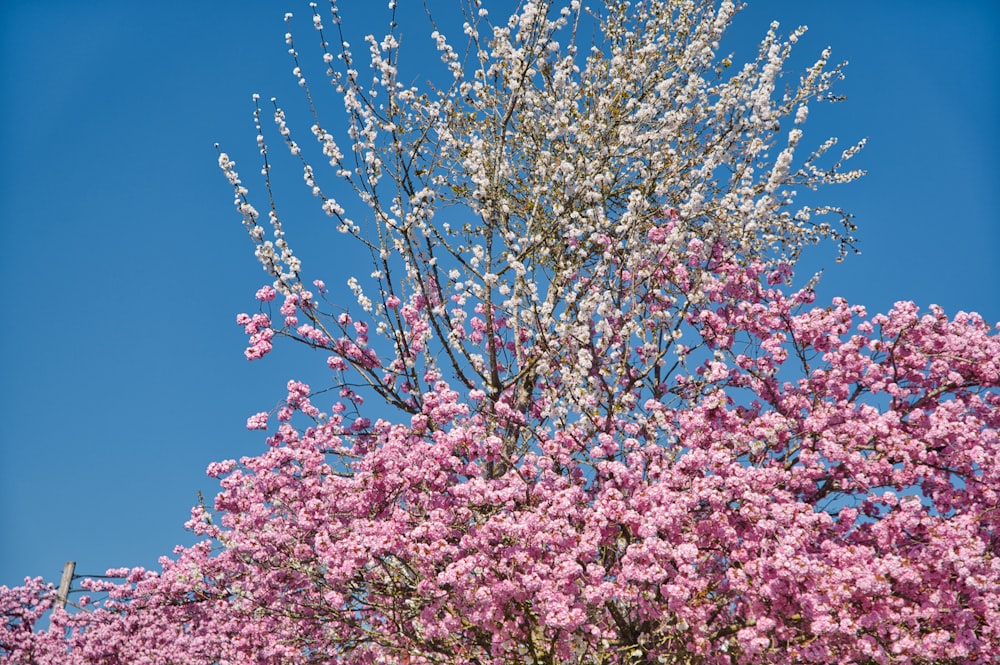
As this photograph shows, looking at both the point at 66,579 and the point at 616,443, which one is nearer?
the point at 616,443

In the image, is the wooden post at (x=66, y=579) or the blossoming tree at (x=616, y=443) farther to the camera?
the wooden post at (x=66, y=579)

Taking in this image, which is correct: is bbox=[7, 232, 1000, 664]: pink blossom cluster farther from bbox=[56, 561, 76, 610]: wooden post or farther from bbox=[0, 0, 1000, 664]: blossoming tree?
bbox=[56, 561, 76, 610]: wooden post

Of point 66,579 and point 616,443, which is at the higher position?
point 66,579

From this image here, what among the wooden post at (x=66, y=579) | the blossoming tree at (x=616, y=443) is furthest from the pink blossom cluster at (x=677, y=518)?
the wooden post at (x=66, y=579)

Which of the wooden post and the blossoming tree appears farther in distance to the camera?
the wooden post

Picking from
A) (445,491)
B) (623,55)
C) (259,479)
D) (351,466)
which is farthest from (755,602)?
(623,55)

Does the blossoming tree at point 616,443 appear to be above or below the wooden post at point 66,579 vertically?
below

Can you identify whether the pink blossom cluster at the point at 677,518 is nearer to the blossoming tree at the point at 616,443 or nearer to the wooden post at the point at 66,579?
the blossoming tree at the point at 616,443

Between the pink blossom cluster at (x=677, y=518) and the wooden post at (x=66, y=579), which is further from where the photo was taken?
the wooden post at (x=66, y=579)

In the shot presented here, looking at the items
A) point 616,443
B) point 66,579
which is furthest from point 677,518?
point 66,579

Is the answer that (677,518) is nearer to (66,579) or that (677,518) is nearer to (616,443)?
(616,443)

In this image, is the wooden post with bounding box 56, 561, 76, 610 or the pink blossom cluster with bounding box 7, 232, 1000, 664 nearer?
the pink blossom cluster with bounding box 7, 232, 1000, 664

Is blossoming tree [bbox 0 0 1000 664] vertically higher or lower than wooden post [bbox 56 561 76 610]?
lower

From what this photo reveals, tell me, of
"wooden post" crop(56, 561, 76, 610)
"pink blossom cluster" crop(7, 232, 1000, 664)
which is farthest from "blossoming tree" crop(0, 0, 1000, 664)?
"wooden post" crop(56, 561, 76, 610)
